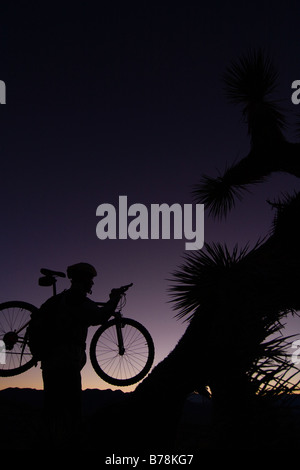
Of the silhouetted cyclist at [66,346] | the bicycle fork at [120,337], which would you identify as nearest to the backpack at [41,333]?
the silhouetted cyclist at [66,346]

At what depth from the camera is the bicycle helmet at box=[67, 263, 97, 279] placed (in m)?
3.54

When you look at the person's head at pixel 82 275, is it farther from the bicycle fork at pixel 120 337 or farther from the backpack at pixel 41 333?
the bicycle fork at pixel 120 337

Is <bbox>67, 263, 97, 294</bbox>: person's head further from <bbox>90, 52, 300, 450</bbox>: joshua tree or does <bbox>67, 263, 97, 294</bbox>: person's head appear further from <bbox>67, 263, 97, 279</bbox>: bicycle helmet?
<bbox>90, 52, 300, 450</bbox>: joshua tree

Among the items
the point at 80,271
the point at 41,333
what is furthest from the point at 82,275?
the point at 41,333

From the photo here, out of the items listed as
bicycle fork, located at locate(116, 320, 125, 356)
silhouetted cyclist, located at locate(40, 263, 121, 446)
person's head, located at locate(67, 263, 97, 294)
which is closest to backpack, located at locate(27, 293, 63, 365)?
silhouetted cyclist, located at locate(40, 263, 121, 446)

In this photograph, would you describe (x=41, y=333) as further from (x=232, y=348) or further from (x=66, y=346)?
(x=232, y=348)

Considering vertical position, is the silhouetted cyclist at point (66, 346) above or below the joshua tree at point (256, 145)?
below

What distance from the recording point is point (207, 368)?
8.15 feet

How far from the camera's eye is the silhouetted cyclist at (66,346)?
3049 mm

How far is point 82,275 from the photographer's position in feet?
11.6

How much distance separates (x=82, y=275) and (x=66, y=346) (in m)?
0.75
